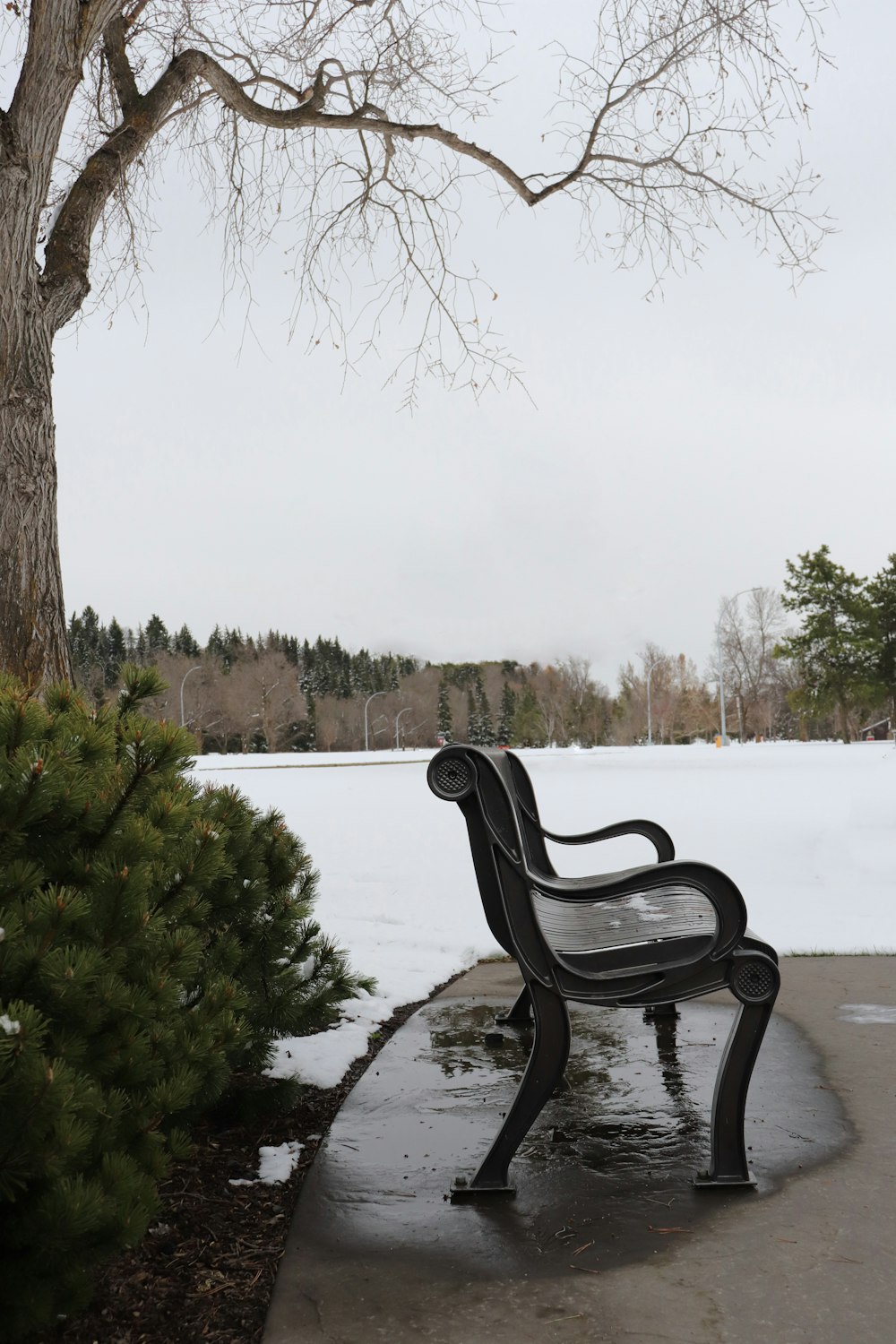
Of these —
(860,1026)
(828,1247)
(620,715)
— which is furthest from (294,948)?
(620,715)

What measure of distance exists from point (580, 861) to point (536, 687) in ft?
329

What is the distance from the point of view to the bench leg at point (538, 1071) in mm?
2588

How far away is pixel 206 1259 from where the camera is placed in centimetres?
238

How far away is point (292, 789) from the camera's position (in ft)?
75.6

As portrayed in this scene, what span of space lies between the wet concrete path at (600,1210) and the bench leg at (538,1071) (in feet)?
0.44

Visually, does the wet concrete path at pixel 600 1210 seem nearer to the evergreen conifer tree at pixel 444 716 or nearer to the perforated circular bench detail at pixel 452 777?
the perforated circular bench detail at pixel 452 777

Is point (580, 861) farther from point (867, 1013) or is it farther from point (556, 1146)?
point (556, 1146)

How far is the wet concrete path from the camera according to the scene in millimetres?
2080

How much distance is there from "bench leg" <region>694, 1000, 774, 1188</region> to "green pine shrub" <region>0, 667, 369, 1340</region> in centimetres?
131

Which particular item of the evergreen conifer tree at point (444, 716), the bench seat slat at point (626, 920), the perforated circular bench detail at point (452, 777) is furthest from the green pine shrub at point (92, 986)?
the evergreen conifer tree at point (444, 716)

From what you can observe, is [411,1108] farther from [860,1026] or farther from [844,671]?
[844,671]

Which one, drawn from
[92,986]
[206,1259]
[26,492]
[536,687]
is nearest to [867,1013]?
[206,1259]

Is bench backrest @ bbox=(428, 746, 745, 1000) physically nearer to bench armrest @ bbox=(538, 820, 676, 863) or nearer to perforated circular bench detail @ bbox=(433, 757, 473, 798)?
perforated circular bench detail @ bbox=(433, 757, 473, 798)

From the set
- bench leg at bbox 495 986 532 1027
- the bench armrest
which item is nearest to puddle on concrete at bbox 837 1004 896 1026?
the bench armrest
